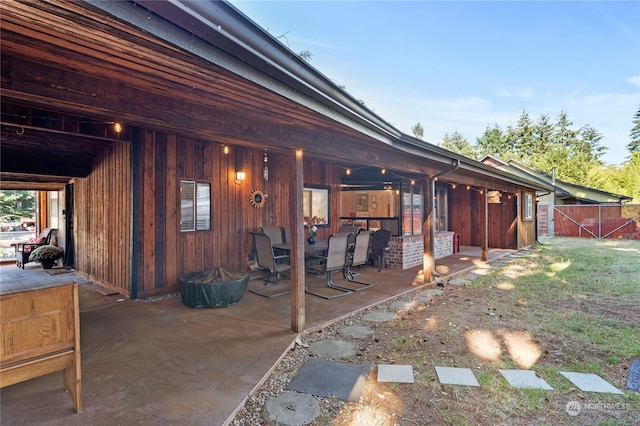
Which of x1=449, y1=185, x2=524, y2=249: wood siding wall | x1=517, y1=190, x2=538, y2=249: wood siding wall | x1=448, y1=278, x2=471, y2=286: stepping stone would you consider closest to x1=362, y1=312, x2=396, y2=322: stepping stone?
x1=448, y1=278, x2=471, y2=286: stepping stone

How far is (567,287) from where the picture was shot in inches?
224

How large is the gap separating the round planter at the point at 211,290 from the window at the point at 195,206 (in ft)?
3.74

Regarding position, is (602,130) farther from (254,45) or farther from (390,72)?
(254,45)

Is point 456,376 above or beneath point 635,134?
beneath

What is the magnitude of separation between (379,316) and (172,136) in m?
4.04

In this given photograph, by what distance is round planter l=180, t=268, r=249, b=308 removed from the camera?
421 centimetres

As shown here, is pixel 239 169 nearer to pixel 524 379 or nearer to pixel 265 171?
pixel 265 171

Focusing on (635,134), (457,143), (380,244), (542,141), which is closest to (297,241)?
(380,244)

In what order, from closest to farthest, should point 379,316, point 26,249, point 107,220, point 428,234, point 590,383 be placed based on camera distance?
point 590,383 < point 379,316 < point 107,220 < point 428,234 < point 26,249

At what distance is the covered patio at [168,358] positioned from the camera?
2.07 meters

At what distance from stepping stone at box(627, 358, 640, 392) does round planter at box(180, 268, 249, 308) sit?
13.1ft

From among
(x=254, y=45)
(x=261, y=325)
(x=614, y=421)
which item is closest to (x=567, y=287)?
(x=614, y=421)

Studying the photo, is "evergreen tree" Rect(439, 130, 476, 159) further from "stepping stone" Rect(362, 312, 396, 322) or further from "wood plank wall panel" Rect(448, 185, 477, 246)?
"stepping stone" Rect(362, 312, 396, 322)

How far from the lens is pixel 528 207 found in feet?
40.2
